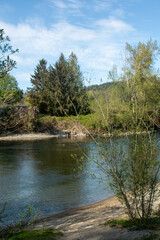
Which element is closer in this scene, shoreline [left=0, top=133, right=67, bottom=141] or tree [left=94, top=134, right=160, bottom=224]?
tree [left=94, top=134, right=160, bottom=224]

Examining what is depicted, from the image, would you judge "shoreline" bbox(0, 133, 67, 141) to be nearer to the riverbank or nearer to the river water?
the river water

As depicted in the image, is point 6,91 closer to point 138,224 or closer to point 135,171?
point 135,171

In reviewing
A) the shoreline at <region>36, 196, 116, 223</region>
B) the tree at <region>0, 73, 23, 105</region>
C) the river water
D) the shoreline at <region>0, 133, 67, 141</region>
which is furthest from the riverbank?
the shoreline at <region>0, 133, 67, 141</region>

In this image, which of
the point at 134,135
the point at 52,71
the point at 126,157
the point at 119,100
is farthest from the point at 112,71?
the point at 52,71

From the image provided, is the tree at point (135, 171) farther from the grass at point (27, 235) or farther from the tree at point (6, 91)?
the tree at point (6, 91)

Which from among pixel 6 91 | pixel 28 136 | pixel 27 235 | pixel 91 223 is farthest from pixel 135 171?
pixel 28 136

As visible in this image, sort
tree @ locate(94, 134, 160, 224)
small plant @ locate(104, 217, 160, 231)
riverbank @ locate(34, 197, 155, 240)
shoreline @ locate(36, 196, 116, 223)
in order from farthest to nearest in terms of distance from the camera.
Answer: shoreline @ locate(36, 196, 116, 223) < tree @ locate(94, 134, 160, 224) < small plant @ locate(104, 217, 160, 231) < riverbank @ locate(34, 197, 155, 240)

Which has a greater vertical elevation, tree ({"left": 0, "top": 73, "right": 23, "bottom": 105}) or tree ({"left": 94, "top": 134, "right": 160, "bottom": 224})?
tree ({"left": 0, "top": 73, "right": 23, "bottom": 105})

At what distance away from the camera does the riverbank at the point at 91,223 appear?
566cm

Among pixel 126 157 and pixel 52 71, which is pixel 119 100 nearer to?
pixel 126 157

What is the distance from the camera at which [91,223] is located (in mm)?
7219

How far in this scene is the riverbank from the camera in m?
5.66

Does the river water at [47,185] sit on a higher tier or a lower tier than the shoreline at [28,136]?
lower

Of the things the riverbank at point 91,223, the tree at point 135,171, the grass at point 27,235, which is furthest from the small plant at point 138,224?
the grass at point 27,235
